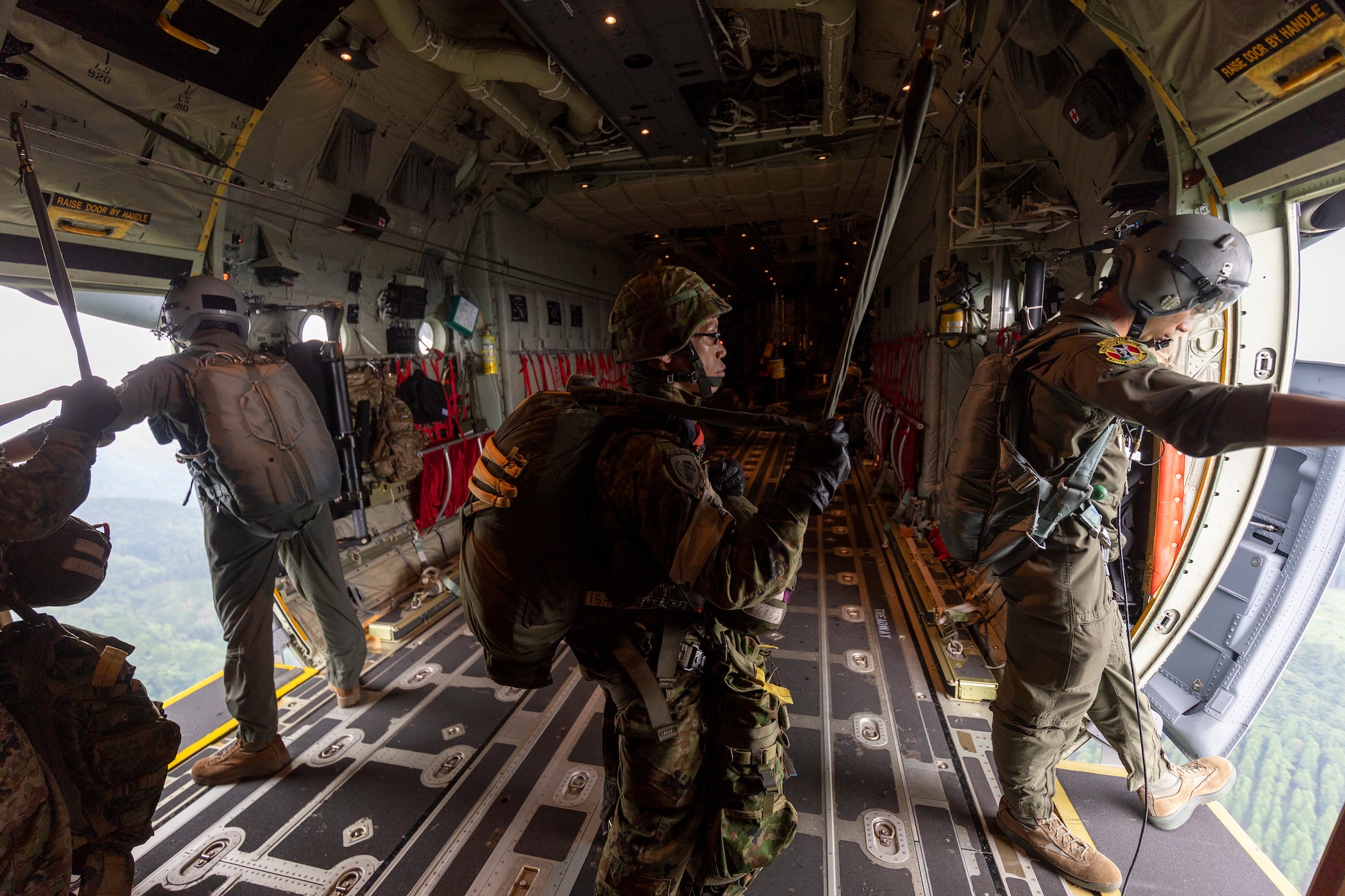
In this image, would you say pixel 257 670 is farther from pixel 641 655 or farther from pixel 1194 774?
pixel 1194 774

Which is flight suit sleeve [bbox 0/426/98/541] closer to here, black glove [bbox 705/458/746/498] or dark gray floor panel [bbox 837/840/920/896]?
black glove [bbox 705/458/746/498]

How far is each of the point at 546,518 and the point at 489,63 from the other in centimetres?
389

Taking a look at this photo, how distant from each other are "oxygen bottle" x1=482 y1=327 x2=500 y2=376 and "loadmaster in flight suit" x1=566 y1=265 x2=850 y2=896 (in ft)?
17.2

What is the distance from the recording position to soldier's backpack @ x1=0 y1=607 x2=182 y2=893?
4.98 feet

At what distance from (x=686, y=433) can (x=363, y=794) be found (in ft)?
9.38

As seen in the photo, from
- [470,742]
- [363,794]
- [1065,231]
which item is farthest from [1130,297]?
[363,794]

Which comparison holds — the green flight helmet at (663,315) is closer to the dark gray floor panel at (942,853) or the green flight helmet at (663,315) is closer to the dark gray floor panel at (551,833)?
the dark gray floor panel at (551,833)

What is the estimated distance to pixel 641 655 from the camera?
5.85 ft

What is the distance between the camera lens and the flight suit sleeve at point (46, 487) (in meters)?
1.56

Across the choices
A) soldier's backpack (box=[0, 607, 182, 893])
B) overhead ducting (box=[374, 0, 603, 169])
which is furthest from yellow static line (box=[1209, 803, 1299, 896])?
overhead ducting (box=[374, 0, 603, 169])

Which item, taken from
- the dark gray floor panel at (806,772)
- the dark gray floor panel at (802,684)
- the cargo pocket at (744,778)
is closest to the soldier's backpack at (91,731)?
the cargo pocket at (744,778)

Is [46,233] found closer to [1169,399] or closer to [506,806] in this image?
[506,806]

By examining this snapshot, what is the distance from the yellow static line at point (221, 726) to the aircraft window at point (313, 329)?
2695 mm

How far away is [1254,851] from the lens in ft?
7.89
